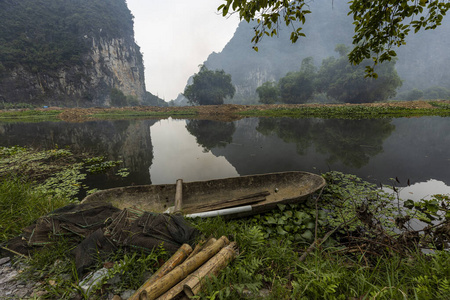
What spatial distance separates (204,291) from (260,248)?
106cm

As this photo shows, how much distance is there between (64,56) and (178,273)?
118 m

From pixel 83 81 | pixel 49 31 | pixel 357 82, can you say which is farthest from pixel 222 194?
pixel 49 31

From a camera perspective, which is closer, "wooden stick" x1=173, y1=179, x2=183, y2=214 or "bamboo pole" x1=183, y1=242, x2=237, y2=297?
"bamboo pole" x1=183, y1=242, x2=237, y2=297

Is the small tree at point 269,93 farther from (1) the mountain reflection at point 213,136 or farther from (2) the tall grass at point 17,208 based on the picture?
(2) the tall grass at point 17,208

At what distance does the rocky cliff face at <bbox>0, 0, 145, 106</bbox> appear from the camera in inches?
2817

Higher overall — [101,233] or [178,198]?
[101,233]

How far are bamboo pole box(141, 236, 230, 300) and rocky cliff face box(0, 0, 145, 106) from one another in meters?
106

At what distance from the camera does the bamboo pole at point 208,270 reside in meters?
1.76

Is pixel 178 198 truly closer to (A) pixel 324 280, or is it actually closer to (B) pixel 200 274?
(B) pixel 200 274

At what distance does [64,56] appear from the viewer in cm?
8256

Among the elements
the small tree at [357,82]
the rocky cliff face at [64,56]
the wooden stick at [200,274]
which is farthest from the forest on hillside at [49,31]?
the wooden stick at [200,274]

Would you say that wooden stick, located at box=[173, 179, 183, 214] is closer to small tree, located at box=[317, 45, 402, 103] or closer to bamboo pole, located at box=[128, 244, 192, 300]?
bamboo pole, located at box=[128, 244, 192, 300]

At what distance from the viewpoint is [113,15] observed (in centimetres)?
12325

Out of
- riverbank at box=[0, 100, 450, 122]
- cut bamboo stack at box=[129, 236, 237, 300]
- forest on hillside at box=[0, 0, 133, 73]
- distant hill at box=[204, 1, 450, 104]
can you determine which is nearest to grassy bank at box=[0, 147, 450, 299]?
cut bamboo stack at box=[129, 236, 237, 300]
